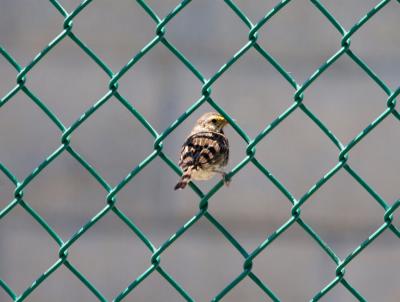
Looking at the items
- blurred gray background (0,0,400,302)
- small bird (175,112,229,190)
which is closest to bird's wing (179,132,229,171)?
small bird (175,112,229,190)

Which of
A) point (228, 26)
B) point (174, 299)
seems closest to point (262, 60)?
point (228, 26)

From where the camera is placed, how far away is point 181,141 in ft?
15.9

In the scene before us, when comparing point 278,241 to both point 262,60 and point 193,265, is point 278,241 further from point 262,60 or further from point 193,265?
point 262,60

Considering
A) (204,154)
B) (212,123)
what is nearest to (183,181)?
(204,154)

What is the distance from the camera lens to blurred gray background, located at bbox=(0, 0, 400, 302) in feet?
16.1

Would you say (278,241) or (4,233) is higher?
(4,233)

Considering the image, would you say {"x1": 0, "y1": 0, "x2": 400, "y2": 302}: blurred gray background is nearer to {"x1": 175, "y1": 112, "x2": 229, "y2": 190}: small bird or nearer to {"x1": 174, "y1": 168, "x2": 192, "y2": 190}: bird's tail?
{"x1": 175, "y1": 112, "x2": 229, "y2": 190}: small bird

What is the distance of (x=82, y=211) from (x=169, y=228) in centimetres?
44

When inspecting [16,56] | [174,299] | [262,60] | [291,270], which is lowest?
[291,270]

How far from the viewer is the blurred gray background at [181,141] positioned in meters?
4.91

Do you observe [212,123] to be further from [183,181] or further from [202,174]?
[183,181]

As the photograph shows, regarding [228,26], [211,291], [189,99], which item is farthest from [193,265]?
[228,26]

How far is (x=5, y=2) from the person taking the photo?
16.1ft

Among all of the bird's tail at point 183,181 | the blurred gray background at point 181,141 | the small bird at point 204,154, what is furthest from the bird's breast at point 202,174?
the blurred gray background at point 181,141
